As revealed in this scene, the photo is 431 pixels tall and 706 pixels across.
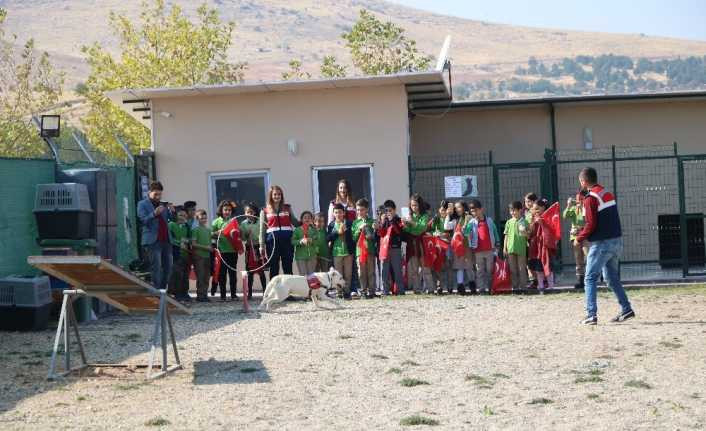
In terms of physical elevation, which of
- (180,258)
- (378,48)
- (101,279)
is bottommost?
(101,279)

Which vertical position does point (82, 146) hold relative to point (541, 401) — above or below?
above

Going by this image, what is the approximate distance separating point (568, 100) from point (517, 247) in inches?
256

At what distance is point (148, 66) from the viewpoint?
4391 cm

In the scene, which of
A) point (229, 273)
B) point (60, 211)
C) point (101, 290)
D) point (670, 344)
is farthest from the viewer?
point (229, 273)

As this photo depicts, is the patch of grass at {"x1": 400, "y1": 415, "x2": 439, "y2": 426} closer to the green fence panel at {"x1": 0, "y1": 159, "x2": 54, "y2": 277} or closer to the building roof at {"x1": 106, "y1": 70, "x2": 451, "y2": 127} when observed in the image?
the green fence panel at {"x1": 0, "y1": 159, "x2": 54, "y2": 277}

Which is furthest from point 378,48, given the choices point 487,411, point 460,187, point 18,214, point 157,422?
point 157,422

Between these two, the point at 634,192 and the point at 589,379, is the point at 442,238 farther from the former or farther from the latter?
the point at 589,379

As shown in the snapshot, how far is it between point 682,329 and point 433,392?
4.38 metres

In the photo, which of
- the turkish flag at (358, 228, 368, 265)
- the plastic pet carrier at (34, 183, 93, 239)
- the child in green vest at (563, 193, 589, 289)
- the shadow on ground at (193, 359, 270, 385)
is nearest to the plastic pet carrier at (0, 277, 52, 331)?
the plastic pet carrier at (34, 183, 93, 239)

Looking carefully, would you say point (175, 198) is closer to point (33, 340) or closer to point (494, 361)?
point (33, 340)

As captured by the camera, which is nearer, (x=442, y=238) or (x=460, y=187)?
(x=442, y=238)

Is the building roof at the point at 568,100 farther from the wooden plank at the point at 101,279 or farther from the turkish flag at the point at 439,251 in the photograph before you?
the wooden plank at the point at 101,279

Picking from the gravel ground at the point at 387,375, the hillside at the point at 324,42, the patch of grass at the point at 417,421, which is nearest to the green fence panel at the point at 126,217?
the gravel ground at the point at 387,375

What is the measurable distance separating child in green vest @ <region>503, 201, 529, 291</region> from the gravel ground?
115 inches
